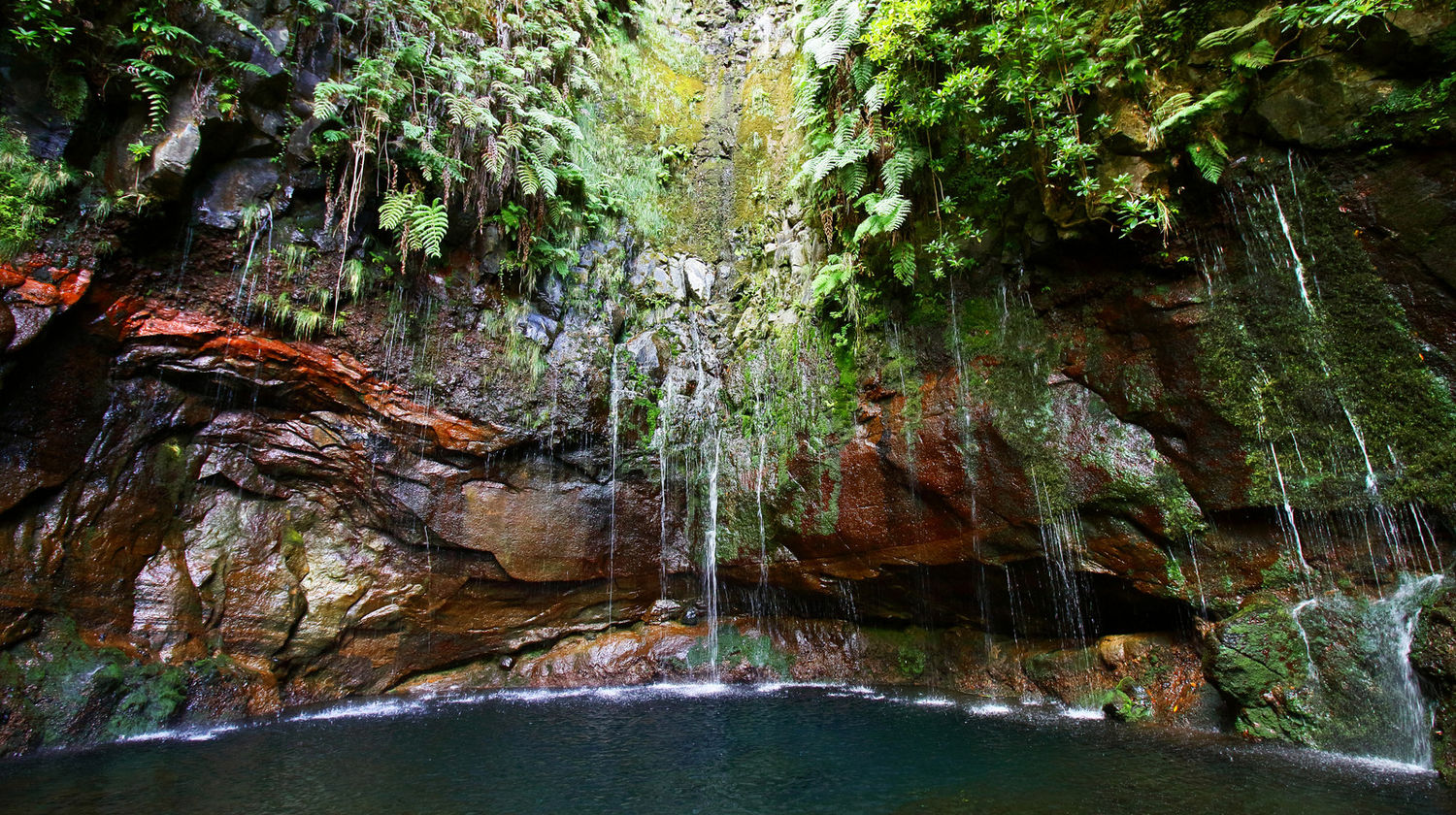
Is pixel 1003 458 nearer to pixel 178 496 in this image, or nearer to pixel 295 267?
pixel 295 267

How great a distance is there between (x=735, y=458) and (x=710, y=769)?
15.9ft

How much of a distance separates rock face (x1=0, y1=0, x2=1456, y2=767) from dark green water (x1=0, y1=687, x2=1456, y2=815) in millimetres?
1085

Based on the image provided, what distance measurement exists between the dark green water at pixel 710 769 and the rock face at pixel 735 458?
3.56ft

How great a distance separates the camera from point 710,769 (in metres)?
4.89

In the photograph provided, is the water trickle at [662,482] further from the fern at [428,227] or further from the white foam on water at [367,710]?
the fern at [428,227]

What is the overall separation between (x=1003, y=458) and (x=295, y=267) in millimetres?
9141

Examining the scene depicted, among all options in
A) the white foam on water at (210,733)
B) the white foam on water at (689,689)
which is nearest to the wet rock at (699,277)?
the white foam on water at (689,689)

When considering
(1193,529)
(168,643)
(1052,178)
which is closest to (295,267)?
(168,643)

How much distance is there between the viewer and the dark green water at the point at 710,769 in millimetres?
4059

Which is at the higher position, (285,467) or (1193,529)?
(285,467)

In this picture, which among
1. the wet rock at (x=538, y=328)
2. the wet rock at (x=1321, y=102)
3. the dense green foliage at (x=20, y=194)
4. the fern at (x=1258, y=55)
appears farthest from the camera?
the wet rock at (x=538, y=328)

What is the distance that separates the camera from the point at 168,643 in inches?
264

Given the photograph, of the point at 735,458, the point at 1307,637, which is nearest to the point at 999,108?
the point at 735,458

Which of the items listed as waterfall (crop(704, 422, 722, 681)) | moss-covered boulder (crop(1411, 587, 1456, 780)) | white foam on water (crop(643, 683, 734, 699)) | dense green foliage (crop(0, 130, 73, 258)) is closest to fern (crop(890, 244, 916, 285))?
waterfall (crop(704, 422, 722, 681))
